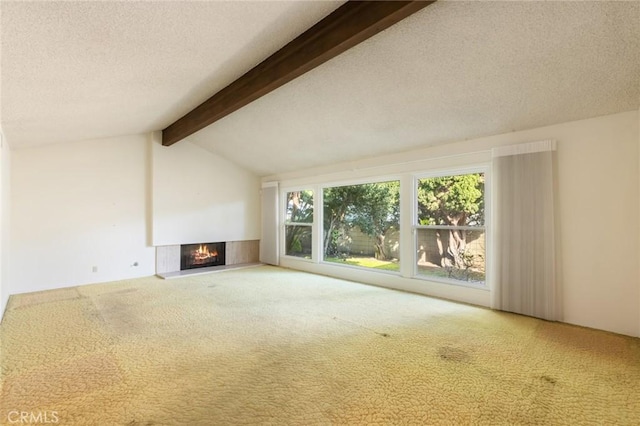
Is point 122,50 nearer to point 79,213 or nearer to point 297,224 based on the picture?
point 79,213

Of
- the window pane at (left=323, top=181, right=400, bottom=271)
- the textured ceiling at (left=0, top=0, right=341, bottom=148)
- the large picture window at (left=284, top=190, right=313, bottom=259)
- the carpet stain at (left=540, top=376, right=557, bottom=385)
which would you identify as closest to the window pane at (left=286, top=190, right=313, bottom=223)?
the large picture window at (left=284, top=190, right=313, bottom=259)

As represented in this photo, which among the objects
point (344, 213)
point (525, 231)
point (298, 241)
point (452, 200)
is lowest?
point (298, 241)

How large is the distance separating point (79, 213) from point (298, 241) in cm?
430

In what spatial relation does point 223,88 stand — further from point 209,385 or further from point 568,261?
point 568,261

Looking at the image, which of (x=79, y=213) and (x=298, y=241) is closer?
(x=79, y=213)

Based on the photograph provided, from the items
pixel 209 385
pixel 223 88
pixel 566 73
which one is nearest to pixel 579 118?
pixel 566 73

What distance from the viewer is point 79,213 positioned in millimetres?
5336

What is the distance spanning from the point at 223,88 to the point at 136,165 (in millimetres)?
3306

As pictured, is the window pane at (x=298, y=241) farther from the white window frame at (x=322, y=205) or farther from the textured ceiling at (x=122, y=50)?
the textured ceiling at (x=122, y=50)

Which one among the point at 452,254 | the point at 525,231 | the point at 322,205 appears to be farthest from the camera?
the point at 322,205

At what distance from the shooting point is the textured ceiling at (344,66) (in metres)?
2.09

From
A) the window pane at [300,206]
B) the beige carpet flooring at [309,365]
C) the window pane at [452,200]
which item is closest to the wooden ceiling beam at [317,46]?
the beige carpet flooring at [309,365]

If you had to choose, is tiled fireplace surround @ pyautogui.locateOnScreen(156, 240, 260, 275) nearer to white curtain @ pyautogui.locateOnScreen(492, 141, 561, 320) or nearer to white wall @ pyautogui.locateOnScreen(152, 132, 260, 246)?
white wall @ pyautogui.locateOnScreen(152, 132, 260, 246)

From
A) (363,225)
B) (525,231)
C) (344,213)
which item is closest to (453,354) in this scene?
(525,231)
